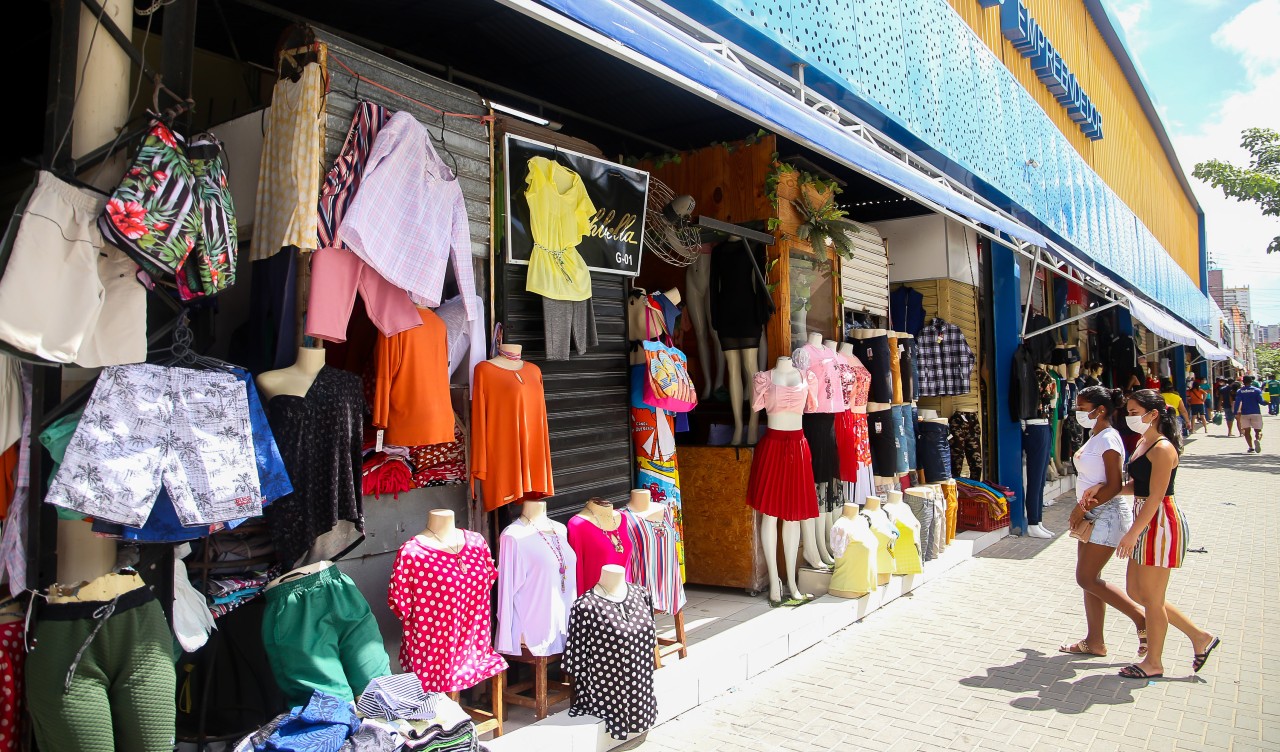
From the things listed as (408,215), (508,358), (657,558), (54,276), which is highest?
(408,215)

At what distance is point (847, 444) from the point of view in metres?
7.38

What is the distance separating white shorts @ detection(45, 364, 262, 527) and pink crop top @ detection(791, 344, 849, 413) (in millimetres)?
4795

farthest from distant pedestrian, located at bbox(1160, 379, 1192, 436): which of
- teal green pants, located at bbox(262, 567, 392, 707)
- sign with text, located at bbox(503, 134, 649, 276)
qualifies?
teal green pants, located at bbox(262, 567, 392, 707)

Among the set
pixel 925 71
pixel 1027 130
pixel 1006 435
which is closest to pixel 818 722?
pixel 925 71

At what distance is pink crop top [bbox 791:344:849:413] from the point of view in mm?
6930

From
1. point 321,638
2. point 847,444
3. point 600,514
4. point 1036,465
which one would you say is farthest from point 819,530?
point 321,638

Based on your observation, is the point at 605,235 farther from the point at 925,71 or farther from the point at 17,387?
the point at 925,71

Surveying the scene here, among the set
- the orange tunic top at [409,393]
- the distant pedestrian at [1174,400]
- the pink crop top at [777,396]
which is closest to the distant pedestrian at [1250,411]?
the distant pedestrian at [1174,400]

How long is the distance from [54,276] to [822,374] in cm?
560

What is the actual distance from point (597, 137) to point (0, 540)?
5.63 metres

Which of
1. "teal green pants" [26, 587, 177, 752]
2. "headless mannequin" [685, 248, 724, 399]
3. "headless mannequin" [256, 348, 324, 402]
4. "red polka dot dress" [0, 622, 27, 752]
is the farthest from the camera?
"headless mannequin" [685, 248, 724, 399]

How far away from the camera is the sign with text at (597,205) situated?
15.1 feet

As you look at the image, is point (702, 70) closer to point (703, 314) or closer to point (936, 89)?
point (703, 314)

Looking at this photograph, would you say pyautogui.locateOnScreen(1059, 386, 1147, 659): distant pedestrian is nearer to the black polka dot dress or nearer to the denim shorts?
the denim shorts
